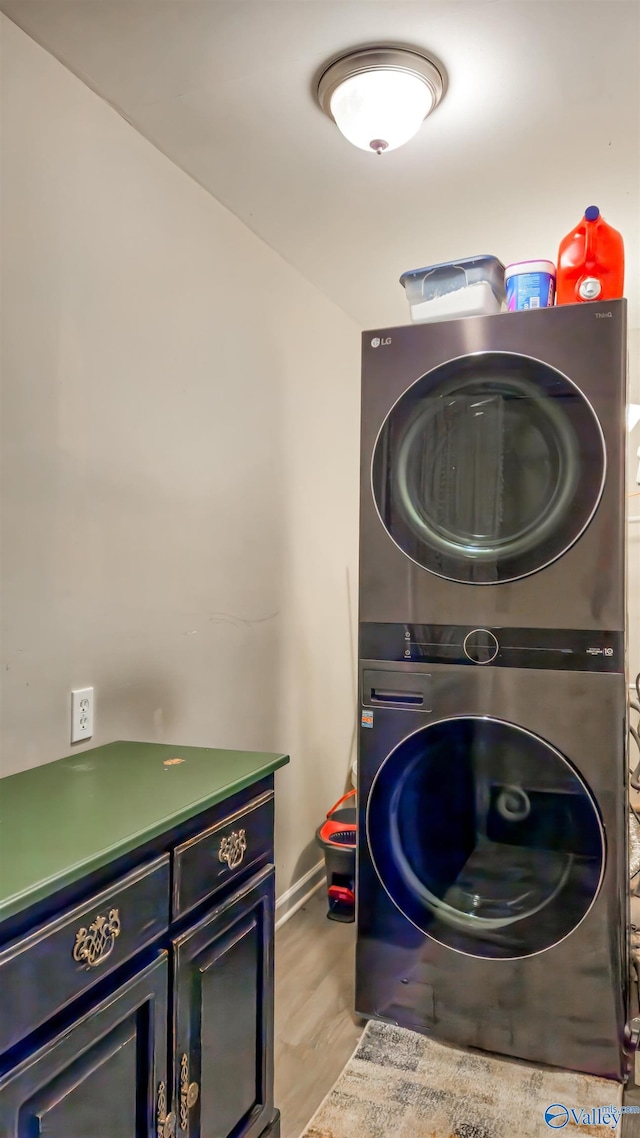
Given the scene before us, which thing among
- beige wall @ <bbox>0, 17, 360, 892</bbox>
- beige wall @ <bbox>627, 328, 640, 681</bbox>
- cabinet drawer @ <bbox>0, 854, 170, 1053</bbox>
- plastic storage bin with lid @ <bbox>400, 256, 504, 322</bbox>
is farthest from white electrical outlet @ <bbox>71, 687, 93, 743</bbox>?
beige wall @ <bbox>627, 328, 640, 681</bbox>

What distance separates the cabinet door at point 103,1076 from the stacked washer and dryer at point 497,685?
92 centimetres

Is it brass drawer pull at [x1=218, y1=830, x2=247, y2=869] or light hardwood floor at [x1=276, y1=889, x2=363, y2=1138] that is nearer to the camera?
brass drawer pull at [x1=218, y1=830, x2=247, y2=869]

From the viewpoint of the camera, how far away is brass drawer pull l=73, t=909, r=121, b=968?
0.99m

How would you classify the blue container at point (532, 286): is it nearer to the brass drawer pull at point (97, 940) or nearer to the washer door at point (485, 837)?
the washer door at point (485, 837)

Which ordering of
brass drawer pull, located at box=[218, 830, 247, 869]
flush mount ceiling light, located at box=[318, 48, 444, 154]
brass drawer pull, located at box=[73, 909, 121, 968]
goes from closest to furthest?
1. brass drawer pull, located at box=[73, 909, 121, 968]
2. brass drawer pull, located at box=[218, 830, 247, 869]
3. flush mount ceiling light, located at box=[318, 48, 444, 154]

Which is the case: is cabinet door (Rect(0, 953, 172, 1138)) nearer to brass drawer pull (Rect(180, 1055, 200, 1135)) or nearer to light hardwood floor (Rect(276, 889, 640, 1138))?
brass drawer pull (Rect(180, 1055, 200, 1135))

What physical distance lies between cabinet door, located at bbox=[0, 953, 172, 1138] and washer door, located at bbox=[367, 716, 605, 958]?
2.97ft

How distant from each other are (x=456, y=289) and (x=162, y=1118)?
1993 millimetres

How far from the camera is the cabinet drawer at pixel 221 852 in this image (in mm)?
1221

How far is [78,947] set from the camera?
985mm

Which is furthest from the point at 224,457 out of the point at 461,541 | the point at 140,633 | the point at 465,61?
the point at 465,61

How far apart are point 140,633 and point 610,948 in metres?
1.41

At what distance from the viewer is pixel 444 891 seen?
1.91 m

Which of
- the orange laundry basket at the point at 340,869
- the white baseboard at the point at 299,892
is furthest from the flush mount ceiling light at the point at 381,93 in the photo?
the white baseboard at the point at 299,892
